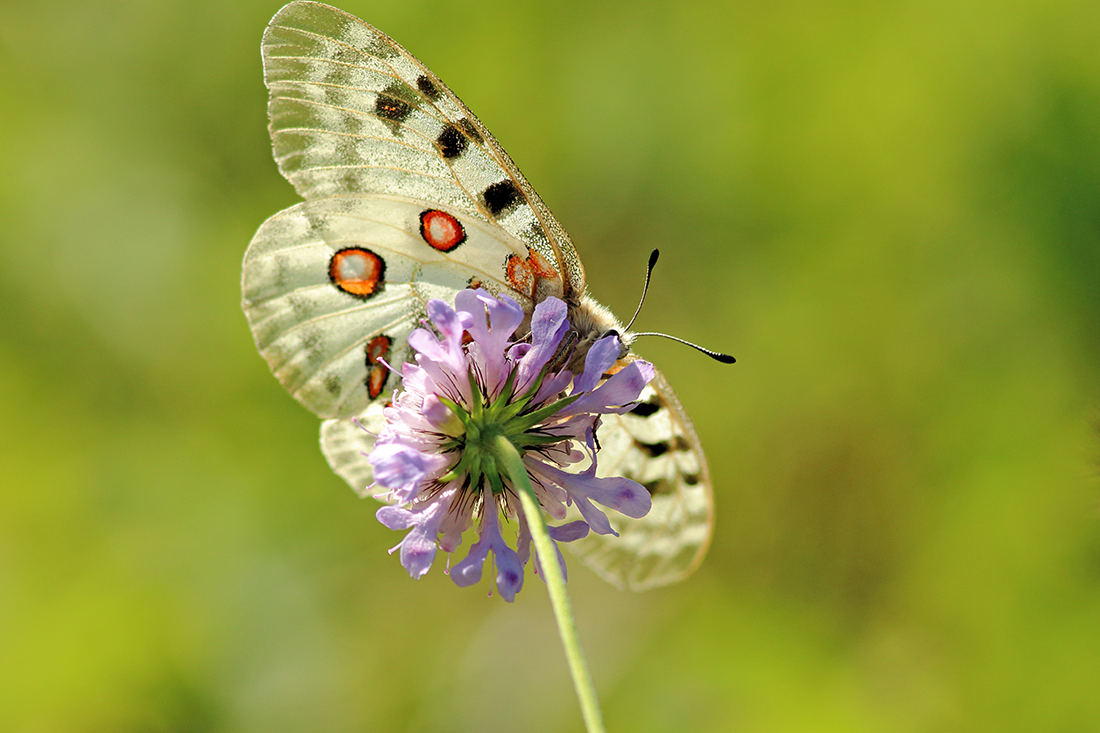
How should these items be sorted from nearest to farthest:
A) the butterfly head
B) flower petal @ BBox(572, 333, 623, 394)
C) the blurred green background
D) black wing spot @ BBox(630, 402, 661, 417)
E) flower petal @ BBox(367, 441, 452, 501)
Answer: flower petal @ BBox(367, 441, 452, 501) → flower petal @ BBox(572, 333, 623, 394) → the butterfly head → black wing spot @ BBox(630, 402, 661, 417) → the blurred green background

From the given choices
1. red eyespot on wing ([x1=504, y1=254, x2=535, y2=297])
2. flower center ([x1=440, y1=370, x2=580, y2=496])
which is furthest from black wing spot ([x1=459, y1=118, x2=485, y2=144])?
flower center ([x1=440, y1=370, x2=580, y2=496])

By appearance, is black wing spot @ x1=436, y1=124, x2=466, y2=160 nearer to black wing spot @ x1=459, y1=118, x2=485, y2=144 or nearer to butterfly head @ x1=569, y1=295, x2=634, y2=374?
black wing spot @ x1=459, y1=118, x2=485, y2=144

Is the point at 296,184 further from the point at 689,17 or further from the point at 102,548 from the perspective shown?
the point at 689,17

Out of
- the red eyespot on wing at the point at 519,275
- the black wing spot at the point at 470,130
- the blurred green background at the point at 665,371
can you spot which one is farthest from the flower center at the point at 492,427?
the blurred green background at the point at 665,371

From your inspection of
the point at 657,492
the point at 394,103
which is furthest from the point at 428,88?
the point at 657,492

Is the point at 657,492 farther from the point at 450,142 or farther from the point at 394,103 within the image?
the point at 394,103

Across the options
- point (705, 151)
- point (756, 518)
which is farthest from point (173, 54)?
point (756, 518)

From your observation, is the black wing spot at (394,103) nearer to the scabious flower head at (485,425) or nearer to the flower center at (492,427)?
the scabious flower head at (485,425)
